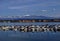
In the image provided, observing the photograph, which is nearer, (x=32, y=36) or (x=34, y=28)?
(x=32, y=36)

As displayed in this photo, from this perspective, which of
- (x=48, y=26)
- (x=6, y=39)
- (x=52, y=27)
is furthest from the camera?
(x=48, y=26)

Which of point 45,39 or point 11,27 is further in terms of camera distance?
point 11,27

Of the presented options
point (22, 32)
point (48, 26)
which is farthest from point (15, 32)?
point (48, 26)

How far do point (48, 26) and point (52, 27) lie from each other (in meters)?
0.63

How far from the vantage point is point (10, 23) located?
33.6 feet

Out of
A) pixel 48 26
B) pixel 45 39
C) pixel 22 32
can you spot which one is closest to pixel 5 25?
pixel 22 32

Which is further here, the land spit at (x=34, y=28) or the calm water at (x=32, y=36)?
the land spit at (x=34, y=28)

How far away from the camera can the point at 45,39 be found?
7.90m

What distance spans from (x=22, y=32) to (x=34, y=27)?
2.35ft

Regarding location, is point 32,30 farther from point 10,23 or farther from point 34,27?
point 10,23

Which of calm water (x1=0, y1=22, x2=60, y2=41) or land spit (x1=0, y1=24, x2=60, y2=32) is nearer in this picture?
calm water (x1=0, y1=22, x2=60, y2=41)

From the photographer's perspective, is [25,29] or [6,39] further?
[25,29]

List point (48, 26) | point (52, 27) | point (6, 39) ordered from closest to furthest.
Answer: point (6, 39) → point (52, 27) → point (48, 26)

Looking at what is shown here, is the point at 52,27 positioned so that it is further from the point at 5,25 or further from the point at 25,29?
the point at 5,25
